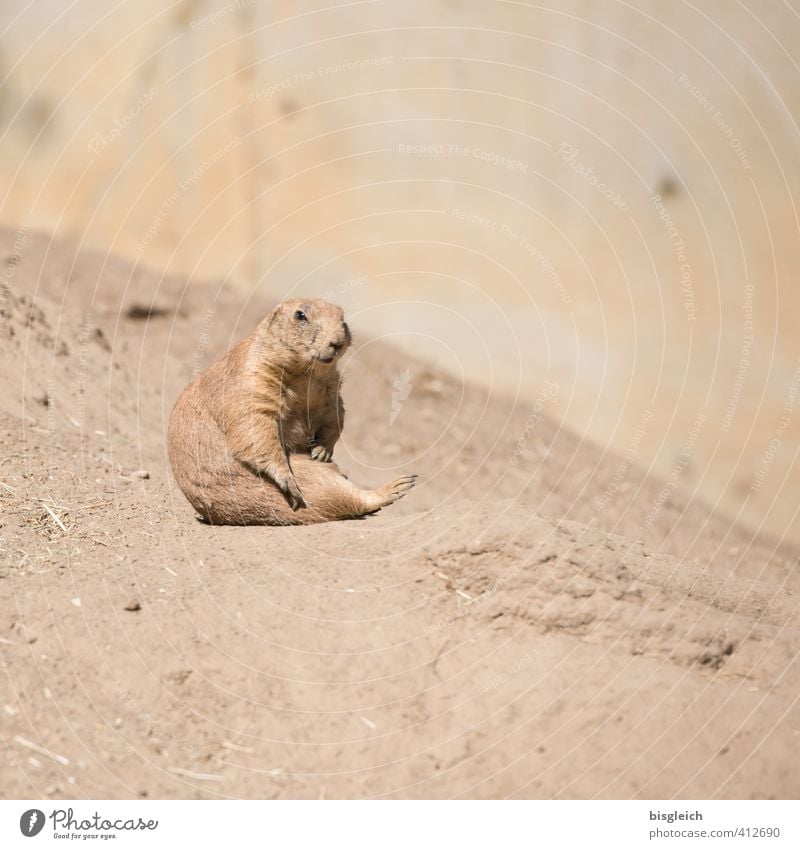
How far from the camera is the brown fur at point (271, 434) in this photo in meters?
5.98

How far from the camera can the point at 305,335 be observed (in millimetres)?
5969

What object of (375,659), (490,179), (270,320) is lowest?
(375,659)

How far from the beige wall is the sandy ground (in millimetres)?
4318

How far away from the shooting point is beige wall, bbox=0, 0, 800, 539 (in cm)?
930

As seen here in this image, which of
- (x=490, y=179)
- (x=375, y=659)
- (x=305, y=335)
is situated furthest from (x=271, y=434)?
(x=490, y=179)

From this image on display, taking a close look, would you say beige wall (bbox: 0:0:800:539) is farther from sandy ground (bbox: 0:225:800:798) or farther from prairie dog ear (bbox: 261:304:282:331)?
prairie dog ear (bbox: 261:304:282:331)

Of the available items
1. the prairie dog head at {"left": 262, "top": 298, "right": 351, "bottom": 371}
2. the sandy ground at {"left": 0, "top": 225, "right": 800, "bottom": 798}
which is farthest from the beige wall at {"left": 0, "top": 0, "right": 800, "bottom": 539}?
the prairie dog head at {"left": 262, "top": 298, "right": 351, "bottom": 371}

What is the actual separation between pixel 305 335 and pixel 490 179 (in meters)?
4.70

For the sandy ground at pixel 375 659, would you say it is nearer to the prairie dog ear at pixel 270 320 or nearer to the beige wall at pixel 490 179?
the prairie dog ear at pixel 270 320

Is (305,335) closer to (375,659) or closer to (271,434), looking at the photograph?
(271,434)

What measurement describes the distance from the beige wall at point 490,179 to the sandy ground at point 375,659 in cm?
432

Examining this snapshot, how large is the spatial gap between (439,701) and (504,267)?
6564 millimetres

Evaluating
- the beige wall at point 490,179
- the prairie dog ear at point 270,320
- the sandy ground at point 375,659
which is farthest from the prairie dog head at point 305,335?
the beige wall at point 490,179

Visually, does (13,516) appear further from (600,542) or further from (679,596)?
(679,596)
